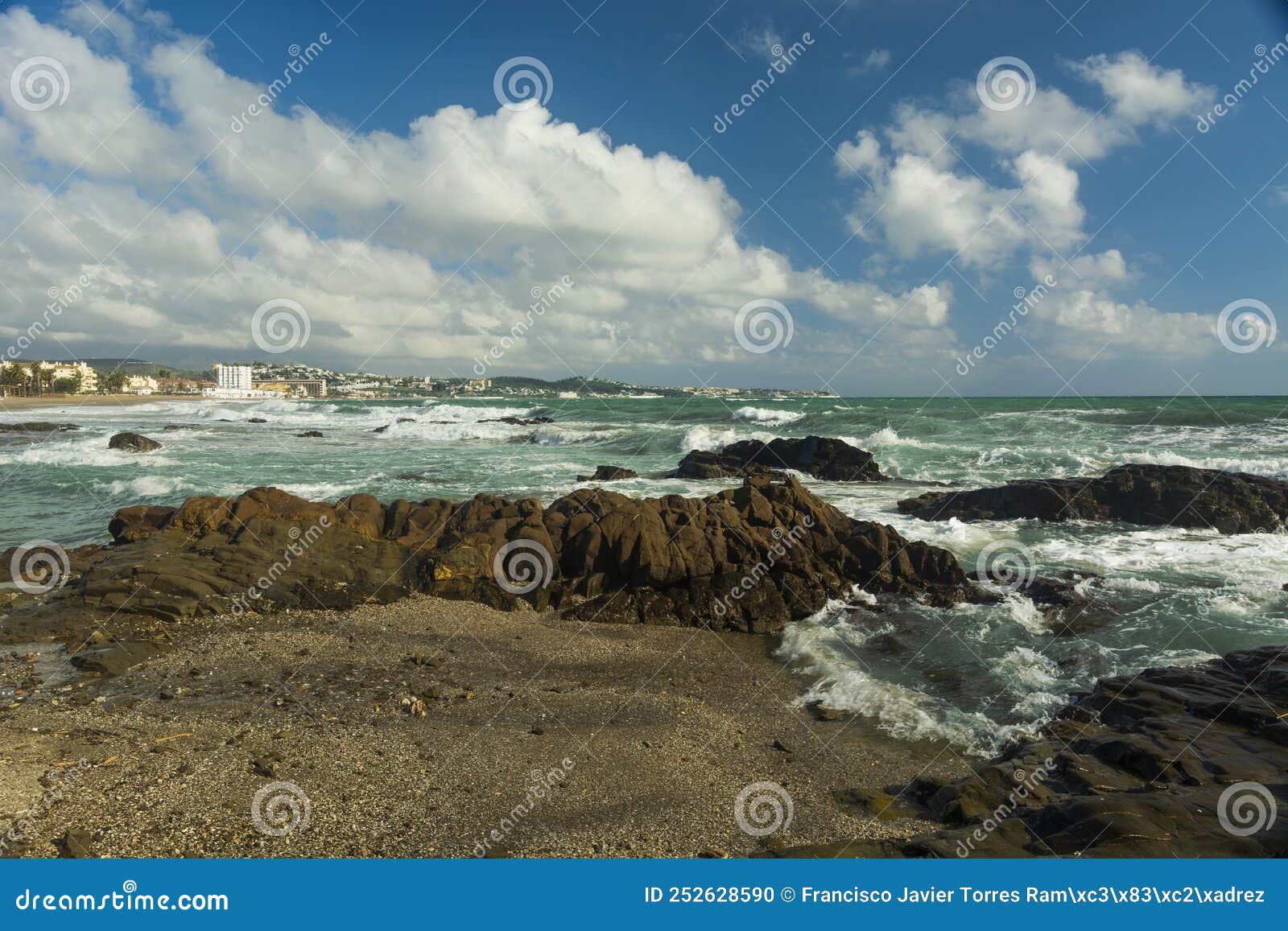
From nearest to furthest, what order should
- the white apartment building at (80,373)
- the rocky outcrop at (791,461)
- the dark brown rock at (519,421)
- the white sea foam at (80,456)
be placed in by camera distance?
the white sea foam at (80,456)
the rocky outcrop at (791,461)
the dark brown rock at (519,421)
the white apartment building at (80,373)

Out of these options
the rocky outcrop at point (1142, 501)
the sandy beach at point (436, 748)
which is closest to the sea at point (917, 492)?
the rocky outcrop at point (1142, 501)

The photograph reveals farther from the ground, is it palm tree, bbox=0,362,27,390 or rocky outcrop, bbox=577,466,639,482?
palm tree, bbox=0,362,27,390

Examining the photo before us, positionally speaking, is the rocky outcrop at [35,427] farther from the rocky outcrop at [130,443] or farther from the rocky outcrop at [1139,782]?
the rocky outcrop at [1139,782]

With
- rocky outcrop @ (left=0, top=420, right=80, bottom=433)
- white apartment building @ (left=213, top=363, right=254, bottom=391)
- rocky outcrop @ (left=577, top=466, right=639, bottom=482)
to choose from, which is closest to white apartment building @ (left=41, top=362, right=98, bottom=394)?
white apartment building @ (left=213, top=363, right=254, bottom=391)

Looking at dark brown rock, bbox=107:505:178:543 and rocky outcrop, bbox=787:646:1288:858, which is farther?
dark brown rock, bbox=107:505:178:543

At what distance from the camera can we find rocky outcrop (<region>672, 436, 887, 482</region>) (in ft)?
89.1

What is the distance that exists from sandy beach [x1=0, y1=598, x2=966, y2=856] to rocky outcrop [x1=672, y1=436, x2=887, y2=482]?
17.3 m

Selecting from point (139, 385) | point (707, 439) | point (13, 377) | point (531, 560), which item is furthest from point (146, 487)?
point (139, 385)

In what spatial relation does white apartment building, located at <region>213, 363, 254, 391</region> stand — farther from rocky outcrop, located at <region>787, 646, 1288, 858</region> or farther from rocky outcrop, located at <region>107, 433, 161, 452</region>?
rocky outcrop, located at <region>787, 646, 1288, 858</region>

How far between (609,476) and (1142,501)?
16.4 m

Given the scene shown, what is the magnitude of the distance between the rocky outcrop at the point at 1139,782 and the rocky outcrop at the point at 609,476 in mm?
Result: 18725

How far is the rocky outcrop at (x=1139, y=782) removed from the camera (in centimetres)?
451

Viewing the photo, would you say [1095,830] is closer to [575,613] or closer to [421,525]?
[575,613]

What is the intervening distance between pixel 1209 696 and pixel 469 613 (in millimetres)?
9587
